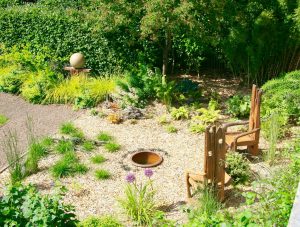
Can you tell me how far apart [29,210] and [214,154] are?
2.33 m

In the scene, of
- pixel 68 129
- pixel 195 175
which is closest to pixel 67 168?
pixel 68 129

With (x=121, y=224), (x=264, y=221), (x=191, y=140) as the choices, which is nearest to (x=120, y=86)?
(x=191, y=140)

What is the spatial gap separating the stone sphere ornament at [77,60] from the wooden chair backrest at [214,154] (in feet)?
18.0

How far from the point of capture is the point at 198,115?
8414 mm

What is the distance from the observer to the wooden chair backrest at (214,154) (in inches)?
208

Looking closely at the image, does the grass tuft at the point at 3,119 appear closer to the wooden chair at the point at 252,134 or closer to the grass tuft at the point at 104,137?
the grass tuft at the point at 104,137

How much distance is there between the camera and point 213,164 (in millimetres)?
5406

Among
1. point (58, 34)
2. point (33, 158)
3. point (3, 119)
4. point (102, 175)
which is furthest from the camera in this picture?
point (58, 34)

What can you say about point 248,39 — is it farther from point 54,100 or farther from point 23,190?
point 23,190

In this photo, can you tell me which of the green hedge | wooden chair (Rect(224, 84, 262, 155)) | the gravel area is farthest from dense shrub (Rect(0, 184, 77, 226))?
the green hedge

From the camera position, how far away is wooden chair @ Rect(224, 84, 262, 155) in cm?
654

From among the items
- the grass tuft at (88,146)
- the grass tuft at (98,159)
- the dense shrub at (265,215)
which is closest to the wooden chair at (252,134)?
the grass tuft at (98,159)

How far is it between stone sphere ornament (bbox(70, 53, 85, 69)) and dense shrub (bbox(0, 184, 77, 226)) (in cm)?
614

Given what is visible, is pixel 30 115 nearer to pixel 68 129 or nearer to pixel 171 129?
pixel 68 129
